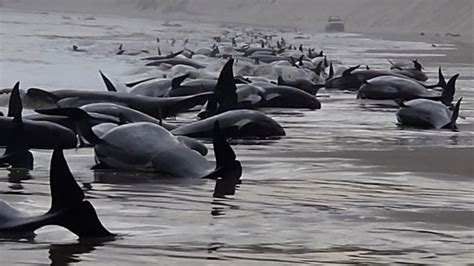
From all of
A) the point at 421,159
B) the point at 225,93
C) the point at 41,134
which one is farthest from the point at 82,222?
the point at 225,93

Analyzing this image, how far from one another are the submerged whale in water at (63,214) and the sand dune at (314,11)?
40833 millimetres

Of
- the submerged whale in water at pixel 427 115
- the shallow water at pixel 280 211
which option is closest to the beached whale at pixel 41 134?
the shallow water at pixel 280 211

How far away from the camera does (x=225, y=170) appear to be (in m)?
5.02

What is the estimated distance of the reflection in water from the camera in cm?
327

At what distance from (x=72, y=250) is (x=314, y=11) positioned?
8105 centimetres

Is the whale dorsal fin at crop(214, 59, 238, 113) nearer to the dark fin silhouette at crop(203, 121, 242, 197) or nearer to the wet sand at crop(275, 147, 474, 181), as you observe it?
the wet sand at crop(275, 147, 474, 181)

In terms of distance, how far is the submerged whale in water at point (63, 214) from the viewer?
341cm

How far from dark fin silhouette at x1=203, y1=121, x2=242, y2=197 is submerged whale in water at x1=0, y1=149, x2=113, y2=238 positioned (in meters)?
1.26

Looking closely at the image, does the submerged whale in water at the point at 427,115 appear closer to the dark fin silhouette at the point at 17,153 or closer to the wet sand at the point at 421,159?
the wet sand at the point at 421,159

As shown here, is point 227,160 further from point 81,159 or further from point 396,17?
point 396,17

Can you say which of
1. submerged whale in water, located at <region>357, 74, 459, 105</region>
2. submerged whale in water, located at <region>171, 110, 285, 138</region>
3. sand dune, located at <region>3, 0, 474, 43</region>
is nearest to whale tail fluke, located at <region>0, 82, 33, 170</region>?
submerged whale in water, located at <region>171, 110, 285, 138</region>

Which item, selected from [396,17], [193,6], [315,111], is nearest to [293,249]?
[315,111]

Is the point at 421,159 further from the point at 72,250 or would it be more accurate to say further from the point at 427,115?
the point at 72,250

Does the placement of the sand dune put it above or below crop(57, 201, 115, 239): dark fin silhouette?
above
